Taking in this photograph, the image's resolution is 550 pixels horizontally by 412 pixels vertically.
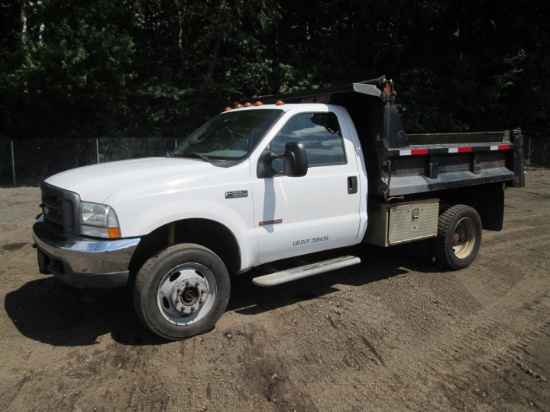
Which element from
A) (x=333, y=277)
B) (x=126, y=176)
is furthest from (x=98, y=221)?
(x=333, y=277)

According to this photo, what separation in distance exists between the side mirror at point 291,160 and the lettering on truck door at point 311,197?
121mm

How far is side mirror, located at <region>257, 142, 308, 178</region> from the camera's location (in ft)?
13.7

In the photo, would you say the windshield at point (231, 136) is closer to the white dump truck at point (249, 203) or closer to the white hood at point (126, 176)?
the white dump truck at point (249, 203)

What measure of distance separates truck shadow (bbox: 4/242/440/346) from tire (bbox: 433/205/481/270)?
0.82 feet

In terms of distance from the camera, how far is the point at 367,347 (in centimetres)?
401

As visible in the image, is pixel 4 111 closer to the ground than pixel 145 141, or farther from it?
farther from it

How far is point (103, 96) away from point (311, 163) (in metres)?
12.7

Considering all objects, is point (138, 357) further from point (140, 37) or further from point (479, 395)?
point (140, 37)

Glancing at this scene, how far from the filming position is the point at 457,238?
639cm

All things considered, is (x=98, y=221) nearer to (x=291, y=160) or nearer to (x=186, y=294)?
(x=186, y=294)

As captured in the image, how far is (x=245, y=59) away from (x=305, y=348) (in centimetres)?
1458

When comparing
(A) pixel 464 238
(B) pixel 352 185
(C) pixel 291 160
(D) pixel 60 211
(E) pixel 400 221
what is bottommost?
(A) pixel 464 238

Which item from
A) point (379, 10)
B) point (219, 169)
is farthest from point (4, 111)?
point (219, 169)

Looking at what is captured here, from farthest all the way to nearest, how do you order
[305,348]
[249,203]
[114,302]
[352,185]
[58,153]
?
[58,153], [352,185], [114,302], [249,203], [305,348]
